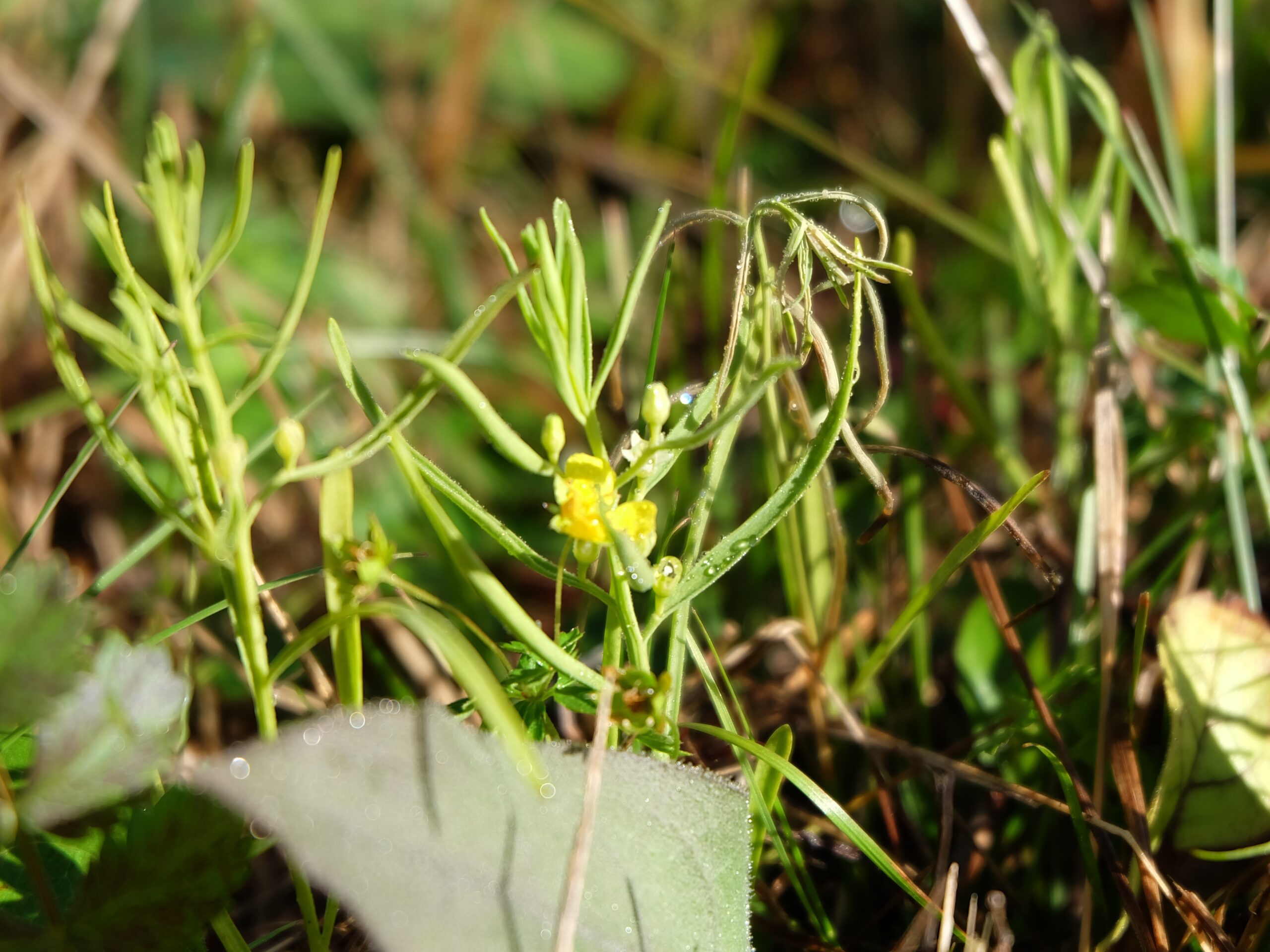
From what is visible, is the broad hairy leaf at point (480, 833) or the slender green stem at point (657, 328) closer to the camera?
the broad hairy leaf at point (480, 833)

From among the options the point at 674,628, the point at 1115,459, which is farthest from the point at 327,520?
the point at 1115,459

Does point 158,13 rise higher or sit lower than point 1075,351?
higher

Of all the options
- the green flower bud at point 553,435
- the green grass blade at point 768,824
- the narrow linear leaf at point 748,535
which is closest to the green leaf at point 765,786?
the green grass blade at point 768,824

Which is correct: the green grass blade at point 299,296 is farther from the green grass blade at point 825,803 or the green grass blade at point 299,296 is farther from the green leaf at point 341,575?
the green grass blade at point 825,803

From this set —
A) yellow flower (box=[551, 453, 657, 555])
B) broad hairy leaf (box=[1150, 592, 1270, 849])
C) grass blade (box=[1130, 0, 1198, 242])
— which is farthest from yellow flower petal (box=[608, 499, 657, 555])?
grass blade (box=[1130, 0, 1198, 242])

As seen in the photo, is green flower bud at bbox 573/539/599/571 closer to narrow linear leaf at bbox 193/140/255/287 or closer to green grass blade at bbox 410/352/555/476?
green grass blade at bbox 410/352/555/476

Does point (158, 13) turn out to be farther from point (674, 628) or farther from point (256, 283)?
point (674, 628)
